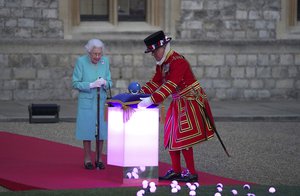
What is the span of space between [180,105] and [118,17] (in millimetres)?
10854

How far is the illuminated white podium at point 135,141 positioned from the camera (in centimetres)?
1055

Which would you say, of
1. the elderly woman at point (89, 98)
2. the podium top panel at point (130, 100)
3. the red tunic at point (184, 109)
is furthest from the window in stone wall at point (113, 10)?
the red tunic at point (184, 109)

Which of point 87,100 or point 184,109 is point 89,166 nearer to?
point 87,100

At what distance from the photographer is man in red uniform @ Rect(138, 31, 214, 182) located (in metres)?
10.4

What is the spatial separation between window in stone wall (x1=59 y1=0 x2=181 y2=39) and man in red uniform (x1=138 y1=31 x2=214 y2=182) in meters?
10.2

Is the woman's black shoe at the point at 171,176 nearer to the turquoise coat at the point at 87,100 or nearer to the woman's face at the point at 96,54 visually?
the turquoise coat at the point at 87,100

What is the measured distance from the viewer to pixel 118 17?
21219 mm

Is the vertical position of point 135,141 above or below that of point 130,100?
below

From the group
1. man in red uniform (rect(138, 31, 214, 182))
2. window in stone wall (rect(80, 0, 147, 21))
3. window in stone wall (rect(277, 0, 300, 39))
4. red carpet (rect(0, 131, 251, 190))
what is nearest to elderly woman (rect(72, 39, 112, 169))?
red carpet (rect(0, 131, 251, 190))

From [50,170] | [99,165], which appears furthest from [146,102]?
[50,170]

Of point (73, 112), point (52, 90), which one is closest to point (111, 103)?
point (73, 112)

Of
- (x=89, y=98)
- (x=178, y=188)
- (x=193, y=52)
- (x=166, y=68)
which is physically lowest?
(x=178, y=188)

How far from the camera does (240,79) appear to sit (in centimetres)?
2130

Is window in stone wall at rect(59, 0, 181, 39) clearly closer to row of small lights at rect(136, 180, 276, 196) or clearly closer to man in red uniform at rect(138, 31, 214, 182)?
man in red uniform at rect(138, 31, 214, 182)
